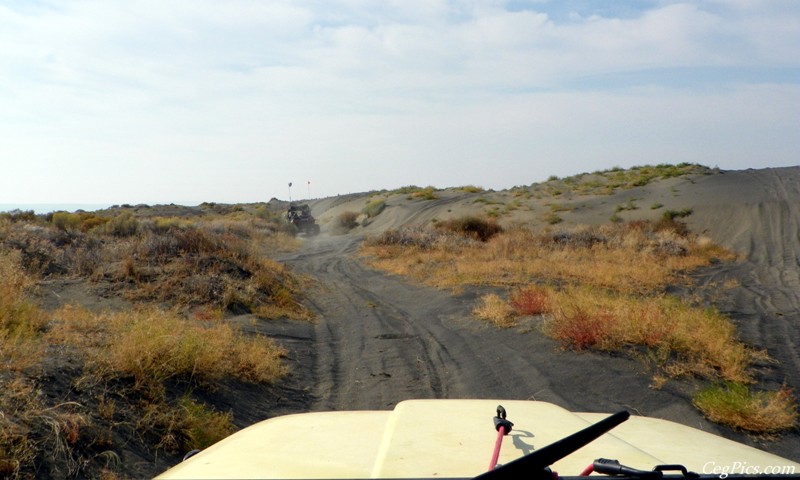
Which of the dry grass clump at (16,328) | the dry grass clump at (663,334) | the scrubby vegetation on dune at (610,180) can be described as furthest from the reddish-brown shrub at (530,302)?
the scrubby vegetation on dune at (610,180)

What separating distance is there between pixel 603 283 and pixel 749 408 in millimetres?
8732

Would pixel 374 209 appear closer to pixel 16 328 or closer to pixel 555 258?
pixel 555 258

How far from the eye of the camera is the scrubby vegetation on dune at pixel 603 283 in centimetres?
843

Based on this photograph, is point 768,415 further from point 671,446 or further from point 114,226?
point 114,226

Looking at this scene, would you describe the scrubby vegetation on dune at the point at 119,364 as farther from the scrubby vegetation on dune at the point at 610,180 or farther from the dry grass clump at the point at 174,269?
the scrubby vegetation on dune at the point at 610,180

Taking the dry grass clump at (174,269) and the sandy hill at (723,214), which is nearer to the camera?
the dry grass clump at (174,269)

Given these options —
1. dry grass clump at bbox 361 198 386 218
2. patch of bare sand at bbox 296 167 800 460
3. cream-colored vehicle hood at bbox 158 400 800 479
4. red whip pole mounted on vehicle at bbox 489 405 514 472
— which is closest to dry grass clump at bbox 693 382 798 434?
patch of bare sand at bbox 296 167 800 460

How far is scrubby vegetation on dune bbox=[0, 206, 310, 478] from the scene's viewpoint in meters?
4.99

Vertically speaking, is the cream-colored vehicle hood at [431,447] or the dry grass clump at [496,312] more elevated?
the cream-colored vehicle hood at [431,447]

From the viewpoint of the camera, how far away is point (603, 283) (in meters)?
15.2

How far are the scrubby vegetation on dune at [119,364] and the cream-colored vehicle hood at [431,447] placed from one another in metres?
2.93

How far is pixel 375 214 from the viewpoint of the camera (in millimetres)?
48625

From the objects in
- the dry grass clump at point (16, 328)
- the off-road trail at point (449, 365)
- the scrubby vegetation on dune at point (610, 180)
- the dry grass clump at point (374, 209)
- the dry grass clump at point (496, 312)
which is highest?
the scrubby vegetation on dune at point (610, 180)

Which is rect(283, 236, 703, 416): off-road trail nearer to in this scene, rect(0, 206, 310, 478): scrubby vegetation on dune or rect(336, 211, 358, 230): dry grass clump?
rect(0, 206, 310, 478): scrubby vegetation on dune
